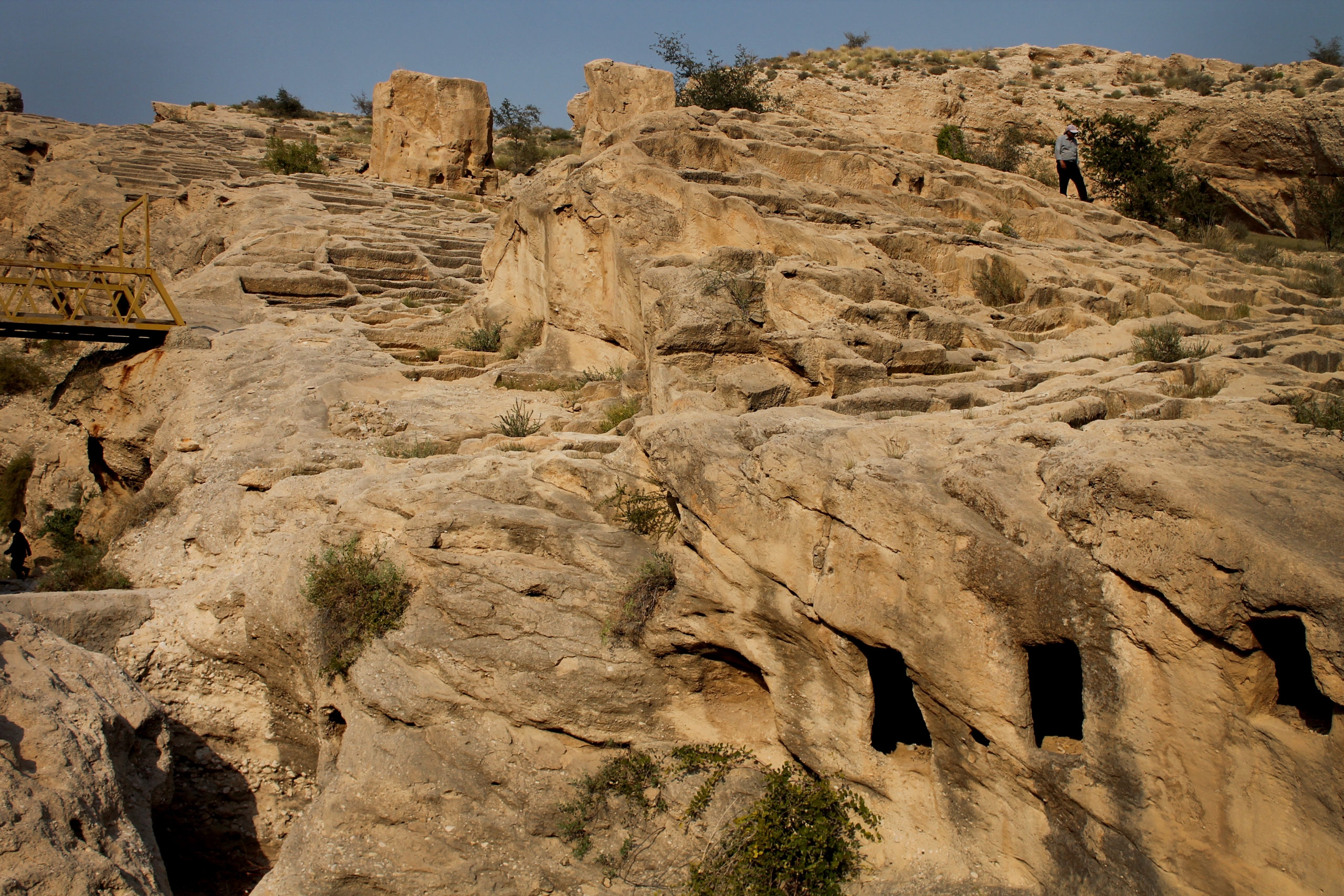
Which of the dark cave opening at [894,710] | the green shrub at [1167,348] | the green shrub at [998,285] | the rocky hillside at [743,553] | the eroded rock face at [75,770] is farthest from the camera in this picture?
the green shrub at [998,285]

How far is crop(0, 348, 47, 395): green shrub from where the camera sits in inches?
536

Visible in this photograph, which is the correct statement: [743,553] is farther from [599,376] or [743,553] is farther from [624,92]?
[624,92]

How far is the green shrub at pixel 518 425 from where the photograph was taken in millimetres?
7344

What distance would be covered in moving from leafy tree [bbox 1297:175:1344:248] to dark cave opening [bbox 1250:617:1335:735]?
1268cm

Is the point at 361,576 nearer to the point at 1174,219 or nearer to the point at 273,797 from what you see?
the point at 273,797

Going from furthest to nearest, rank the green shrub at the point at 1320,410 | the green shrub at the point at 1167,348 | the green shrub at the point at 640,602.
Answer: the green shrub at the point at 1167,348
the green shrub at the point at 640,602
the green shrub at the point at 1320,410

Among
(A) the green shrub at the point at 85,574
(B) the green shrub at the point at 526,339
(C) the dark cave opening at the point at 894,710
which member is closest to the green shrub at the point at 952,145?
(B) the green shrub at the point at 526,339

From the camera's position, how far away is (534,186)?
1010 cm

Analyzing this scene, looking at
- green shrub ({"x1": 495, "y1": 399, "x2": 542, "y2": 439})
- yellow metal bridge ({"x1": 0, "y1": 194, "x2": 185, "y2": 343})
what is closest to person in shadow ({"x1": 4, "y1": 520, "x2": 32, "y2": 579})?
yellow metal bridge ({"x1": 0, "y1": 194, "x2": 185, "y2": 343})

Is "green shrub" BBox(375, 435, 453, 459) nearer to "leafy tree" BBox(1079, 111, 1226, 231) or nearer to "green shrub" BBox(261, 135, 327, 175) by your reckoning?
"leafy tree" BBox(1079, 111, 1226, 231)

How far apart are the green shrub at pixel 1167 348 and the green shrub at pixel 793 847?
3603mm

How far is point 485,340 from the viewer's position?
10.2 m

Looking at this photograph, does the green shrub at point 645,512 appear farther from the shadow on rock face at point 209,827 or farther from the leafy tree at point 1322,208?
the leafy tree at point 1322,208

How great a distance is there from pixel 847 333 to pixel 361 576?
3.87 meters
